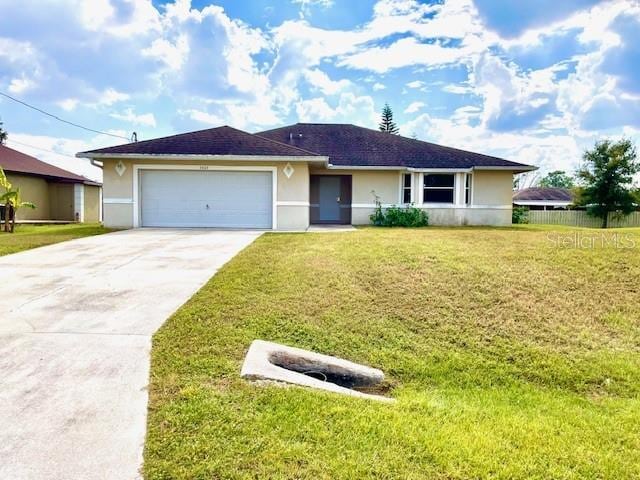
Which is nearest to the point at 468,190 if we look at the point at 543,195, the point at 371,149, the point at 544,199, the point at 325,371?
the point at 371,149

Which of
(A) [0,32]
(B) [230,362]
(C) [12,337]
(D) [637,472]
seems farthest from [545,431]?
(A) [0,32]

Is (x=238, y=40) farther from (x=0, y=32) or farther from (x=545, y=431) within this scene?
(x=545, y=431)

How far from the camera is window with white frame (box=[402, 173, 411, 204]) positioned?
61.8ft

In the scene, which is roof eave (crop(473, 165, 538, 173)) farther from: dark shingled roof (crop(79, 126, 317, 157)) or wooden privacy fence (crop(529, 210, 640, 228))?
wooden privacy fence (crop(529, 210, 640, 228))

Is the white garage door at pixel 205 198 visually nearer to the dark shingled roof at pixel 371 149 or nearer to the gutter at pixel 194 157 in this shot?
the gutter at pixel 194 157

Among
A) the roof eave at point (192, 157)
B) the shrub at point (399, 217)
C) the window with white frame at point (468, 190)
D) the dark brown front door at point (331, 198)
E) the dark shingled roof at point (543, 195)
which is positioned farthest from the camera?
the dark shingled roof at point (543, 195)

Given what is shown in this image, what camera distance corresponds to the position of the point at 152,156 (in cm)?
1439

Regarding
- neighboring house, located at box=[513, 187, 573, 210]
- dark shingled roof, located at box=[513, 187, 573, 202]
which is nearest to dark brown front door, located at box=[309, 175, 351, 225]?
neighboring house, located at box=[513, 187, 573, 210]

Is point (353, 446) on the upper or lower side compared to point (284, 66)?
lower

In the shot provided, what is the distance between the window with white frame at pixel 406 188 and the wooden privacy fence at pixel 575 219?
1158 centimetres

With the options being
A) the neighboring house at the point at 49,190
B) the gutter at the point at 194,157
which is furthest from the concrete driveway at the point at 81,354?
the neighboring house at the point at 49,190

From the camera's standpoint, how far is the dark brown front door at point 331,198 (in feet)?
64.6

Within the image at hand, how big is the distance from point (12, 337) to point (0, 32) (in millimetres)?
18843

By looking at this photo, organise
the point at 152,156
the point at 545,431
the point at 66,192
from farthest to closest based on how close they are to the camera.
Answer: the point at 66,192 → the point at 152,156 → the point at 545,431
